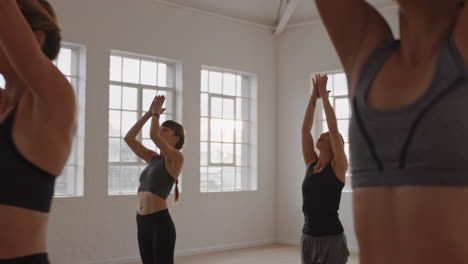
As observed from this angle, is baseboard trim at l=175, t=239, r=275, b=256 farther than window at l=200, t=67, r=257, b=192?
No

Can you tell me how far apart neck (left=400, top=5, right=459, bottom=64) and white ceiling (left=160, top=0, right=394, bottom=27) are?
7719 mm

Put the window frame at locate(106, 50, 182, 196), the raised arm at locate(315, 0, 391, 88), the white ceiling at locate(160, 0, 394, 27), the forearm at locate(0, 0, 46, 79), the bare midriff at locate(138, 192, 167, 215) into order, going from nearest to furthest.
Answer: the raised arm at locate(315, 0, 391, 88), the forearm at locate(0, 0, 46, 79), the bare midriff at locate(138, 192, 167, 215), the window frame at locate(106, 50, 182, 196), the white ceiling at locate(160, 0, 394, 27)

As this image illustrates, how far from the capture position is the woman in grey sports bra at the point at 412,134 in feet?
2.63

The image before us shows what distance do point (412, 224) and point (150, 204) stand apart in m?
3.61

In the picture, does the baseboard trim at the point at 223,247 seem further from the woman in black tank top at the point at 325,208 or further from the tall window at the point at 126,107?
the woman in black tank top at the point at 325,208

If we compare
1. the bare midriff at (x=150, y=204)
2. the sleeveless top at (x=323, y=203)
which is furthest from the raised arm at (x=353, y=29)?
the bare midriff at (x=150, y=204)

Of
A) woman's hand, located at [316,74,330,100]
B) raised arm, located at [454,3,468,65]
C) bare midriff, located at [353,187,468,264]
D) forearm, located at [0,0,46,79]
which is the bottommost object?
bare midriff, located at [353,187,468,264]

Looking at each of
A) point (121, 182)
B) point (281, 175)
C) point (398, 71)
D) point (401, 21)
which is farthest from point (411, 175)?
point (281, 175)

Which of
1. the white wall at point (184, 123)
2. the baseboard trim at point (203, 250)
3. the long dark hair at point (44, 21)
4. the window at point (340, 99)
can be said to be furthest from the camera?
the window at point (340, 99)

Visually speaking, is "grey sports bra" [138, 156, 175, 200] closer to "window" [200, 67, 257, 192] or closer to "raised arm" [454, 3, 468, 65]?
"raised arm" [454, 3, 468, 65]

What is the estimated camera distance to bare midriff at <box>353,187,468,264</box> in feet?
2.62

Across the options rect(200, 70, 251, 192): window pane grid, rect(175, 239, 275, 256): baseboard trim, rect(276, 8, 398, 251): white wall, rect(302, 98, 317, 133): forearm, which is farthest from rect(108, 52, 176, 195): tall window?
rect(302, 98, 317, 133): forearm

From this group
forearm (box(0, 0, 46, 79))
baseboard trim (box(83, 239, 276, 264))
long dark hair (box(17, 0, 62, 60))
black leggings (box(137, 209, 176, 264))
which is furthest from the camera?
baseboard trim (box(83, 239, 276, 264))

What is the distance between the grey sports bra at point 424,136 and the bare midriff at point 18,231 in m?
0.77
